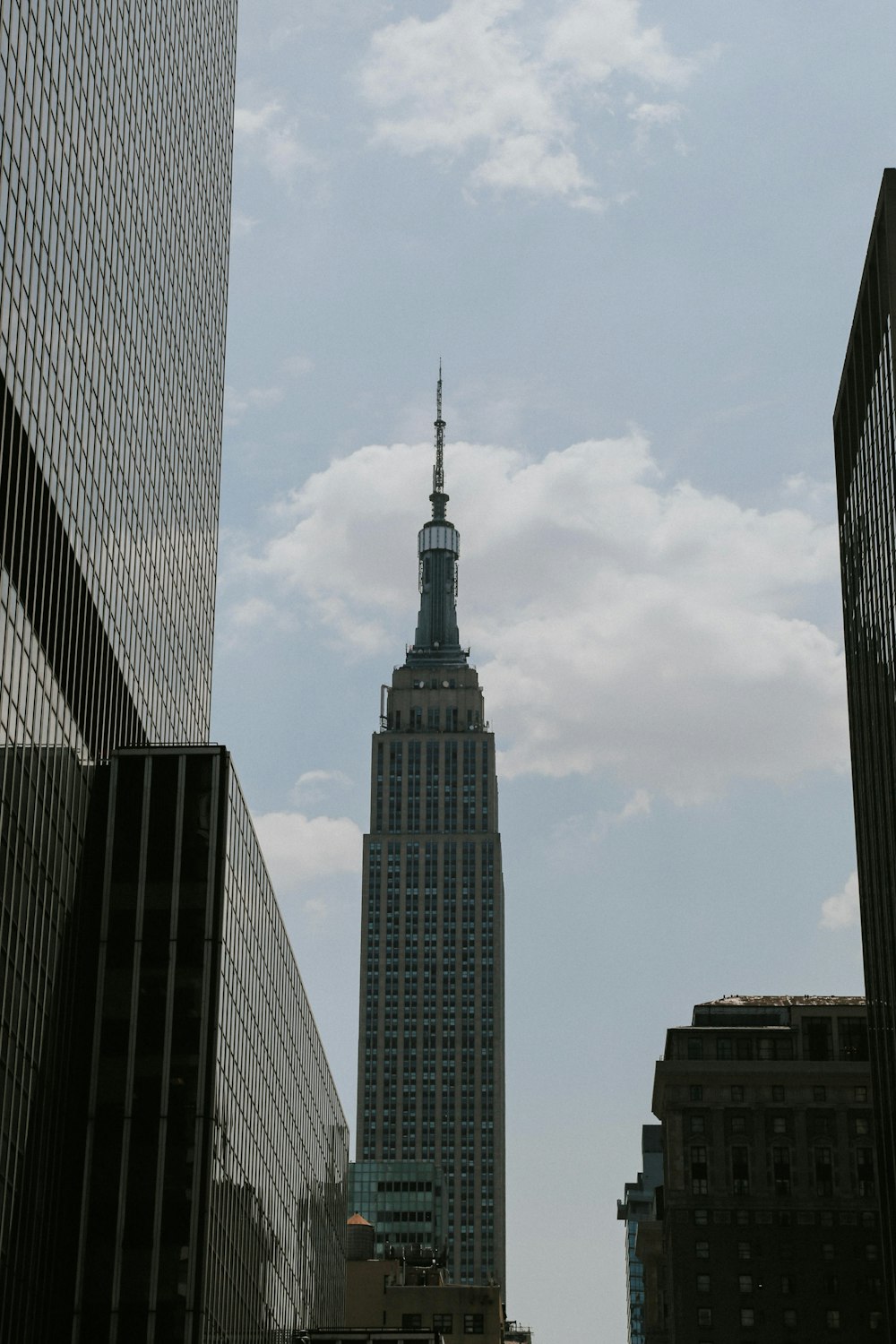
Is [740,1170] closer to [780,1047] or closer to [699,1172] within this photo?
[699,1172]

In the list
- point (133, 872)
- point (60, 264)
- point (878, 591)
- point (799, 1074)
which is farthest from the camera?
point (799, 1074)

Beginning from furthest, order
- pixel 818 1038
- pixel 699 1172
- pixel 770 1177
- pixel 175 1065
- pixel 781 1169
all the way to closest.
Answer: pixel 818 1038
pixel 699 1172
pixel 781 1169
pixel 770 1177
pixel 175 1065

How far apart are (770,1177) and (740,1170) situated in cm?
281

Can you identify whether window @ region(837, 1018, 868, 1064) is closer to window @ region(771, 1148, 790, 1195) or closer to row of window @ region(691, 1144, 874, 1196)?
row of window @ region(691, 1144, 874, 1196)

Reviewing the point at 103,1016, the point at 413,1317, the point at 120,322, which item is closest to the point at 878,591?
the point at 120,322

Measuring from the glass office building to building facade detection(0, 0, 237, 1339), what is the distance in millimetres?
1972

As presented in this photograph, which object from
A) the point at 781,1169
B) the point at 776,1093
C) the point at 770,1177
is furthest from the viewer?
the point at 776,1093

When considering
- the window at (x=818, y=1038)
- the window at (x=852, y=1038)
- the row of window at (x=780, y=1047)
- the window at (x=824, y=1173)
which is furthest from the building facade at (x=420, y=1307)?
the window at (x=852, y=1038)

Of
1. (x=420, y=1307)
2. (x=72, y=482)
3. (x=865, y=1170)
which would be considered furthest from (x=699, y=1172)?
(x=72, y=482)

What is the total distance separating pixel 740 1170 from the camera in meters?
179

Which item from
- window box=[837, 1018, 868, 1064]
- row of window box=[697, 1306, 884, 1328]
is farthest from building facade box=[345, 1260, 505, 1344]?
window box=[837, 1018, 868, 1064]

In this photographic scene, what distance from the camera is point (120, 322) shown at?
312ft

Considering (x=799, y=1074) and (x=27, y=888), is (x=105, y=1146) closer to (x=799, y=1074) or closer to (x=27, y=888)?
(x=27, y=888)

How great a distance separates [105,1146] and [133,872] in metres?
12.3
